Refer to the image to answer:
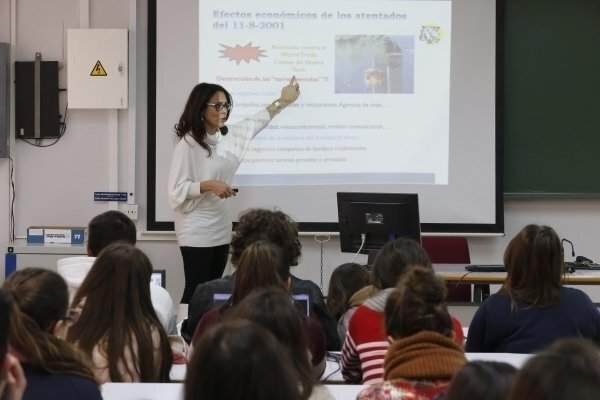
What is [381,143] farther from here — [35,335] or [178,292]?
[35,335]

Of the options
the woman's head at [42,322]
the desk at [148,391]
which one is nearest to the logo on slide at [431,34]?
the desk at [148,391]

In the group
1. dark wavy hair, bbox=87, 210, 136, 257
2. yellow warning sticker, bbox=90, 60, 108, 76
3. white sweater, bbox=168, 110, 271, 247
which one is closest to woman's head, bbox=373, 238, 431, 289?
dark wavy hair, bbox=87, 210, 136, 257

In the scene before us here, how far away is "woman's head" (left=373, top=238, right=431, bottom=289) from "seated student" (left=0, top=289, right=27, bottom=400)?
157 cm

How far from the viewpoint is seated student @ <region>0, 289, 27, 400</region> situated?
1.12m

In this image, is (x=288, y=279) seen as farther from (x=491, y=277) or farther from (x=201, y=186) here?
(x=201, y=186)

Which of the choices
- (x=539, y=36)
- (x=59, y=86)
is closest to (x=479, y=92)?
(x=539, y=36)

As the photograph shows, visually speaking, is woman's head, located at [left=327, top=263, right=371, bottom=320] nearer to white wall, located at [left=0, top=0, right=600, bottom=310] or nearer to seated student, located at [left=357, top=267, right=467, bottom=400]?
seated student, located at [left=357, top=267, right=467, bottom=400]

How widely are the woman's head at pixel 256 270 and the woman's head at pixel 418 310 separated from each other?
457 millimetres

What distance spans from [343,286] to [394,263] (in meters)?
0.71

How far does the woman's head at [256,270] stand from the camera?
2348 mm

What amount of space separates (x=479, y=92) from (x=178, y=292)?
245cm

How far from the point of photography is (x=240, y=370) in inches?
41.4

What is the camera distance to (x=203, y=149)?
4.59m

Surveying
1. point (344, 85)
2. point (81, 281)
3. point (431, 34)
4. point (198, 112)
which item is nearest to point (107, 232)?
point (81, 281)
